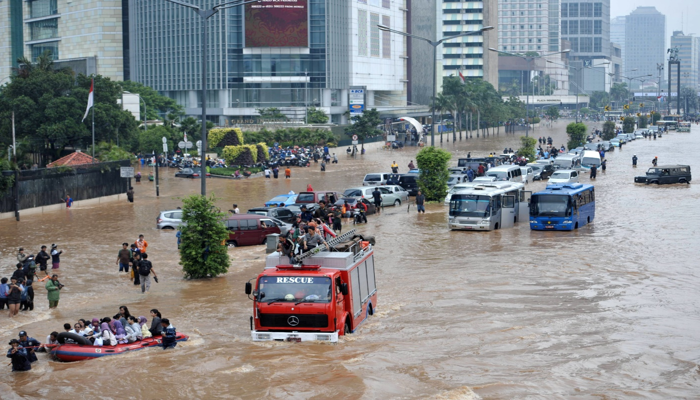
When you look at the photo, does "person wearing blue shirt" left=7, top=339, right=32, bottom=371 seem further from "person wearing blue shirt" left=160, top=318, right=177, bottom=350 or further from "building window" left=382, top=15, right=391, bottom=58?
"building window" left=382, top=15, right=391, bottom=58

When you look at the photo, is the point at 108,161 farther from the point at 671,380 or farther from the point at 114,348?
the point at 671,380

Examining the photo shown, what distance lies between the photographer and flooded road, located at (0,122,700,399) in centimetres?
1588

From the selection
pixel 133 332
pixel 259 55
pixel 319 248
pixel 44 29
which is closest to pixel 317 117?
pixel 259 55

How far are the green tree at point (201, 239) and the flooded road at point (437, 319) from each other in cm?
58

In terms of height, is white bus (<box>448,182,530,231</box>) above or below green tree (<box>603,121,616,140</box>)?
below

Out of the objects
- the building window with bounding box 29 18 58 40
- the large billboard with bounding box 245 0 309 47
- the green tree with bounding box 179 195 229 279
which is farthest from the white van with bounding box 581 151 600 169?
the building window with bounding box 29 18 58 40

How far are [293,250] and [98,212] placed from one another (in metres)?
31.8

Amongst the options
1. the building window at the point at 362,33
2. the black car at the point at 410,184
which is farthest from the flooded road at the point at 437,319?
the building window at the point at 362,33

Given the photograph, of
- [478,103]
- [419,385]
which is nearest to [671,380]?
[419,385]

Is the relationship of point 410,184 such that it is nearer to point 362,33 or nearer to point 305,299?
point 305,299

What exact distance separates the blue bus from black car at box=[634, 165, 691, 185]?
23088 millimetres

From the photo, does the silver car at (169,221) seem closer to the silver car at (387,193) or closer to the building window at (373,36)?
the silver car at (387,193)

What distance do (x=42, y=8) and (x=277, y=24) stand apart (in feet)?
150

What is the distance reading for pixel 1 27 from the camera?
6029 inches
